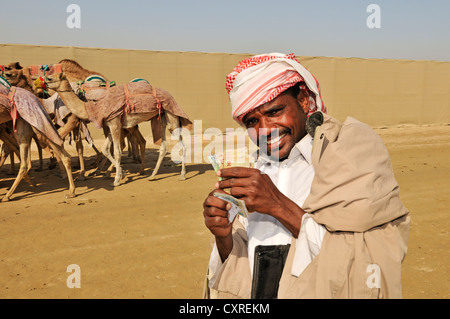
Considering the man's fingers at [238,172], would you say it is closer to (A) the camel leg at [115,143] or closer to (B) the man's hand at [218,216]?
(B) the man's hand at [218,216]

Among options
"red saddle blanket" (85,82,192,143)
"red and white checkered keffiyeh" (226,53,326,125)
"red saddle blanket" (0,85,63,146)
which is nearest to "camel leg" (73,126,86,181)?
"red saddle blanket" (85,82,192,143)

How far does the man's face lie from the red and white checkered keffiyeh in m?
0.04

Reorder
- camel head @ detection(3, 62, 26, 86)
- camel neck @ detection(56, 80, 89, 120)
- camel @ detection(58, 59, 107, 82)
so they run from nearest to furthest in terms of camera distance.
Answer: camel neck @ detection(56, 80, 89, 120)
camel head @ detection(3, 62, 26, 86)
camel @ detection(58, 59, 107, 82)

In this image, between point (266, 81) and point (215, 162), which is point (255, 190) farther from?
point (266, 81)

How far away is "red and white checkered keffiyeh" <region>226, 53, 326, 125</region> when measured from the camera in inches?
72.8

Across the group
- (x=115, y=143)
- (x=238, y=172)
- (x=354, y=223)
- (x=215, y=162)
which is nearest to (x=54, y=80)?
(x=115, y=143)

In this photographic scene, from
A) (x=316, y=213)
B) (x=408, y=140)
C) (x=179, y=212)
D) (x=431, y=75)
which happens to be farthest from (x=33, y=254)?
(x=431, y=75)

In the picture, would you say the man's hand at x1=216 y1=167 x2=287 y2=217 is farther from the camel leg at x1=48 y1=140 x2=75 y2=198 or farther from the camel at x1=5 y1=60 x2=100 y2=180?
the camel at x1=5 y1=60 x2=100 y2=180

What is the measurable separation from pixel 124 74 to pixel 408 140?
33.0ft

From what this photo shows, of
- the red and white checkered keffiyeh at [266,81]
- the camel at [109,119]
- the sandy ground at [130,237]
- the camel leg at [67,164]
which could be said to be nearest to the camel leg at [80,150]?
the sandy ground at [130,237]

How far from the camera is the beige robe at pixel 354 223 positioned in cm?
144

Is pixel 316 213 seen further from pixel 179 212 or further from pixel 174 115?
pixel 174 115

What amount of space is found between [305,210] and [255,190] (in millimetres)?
230

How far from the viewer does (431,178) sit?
28.3 feet
